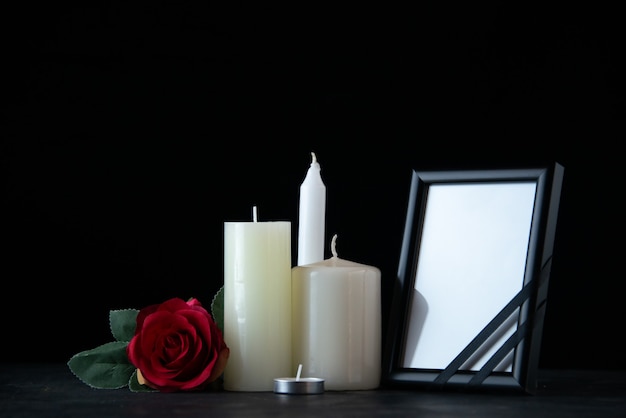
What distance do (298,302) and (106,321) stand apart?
0.56 m

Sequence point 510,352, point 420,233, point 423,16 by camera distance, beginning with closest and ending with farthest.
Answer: point 510,352 → point 420,233 → point 423,16

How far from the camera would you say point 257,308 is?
1152 mm

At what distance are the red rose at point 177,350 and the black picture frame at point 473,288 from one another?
8.0 inches

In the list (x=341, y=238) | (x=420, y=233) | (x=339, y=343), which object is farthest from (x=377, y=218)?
(x=339, y=343)

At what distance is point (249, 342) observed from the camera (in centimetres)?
115

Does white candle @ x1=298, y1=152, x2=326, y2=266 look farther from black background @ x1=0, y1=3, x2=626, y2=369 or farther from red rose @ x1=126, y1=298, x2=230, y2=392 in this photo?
black background @ x1=0, y1=3, x2=626, y2=369

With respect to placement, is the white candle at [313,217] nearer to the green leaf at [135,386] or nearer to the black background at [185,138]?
the green leaf at [135,386]

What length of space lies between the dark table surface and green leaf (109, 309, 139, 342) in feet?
0.21

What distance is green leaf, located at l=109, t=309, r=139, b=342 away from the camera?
3.95ft

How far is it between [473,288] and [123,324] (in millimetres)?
407

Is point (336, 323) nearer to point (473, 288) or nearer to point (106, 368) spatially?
point (473, 288)

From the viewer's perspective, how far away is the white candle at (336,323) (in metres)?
1.16

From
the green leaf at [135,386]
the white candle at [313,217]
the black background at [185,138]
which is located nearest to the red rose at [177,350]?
the green leaf at [135,386]

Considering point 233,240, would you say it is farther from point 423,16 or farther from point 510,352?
point 423,16
